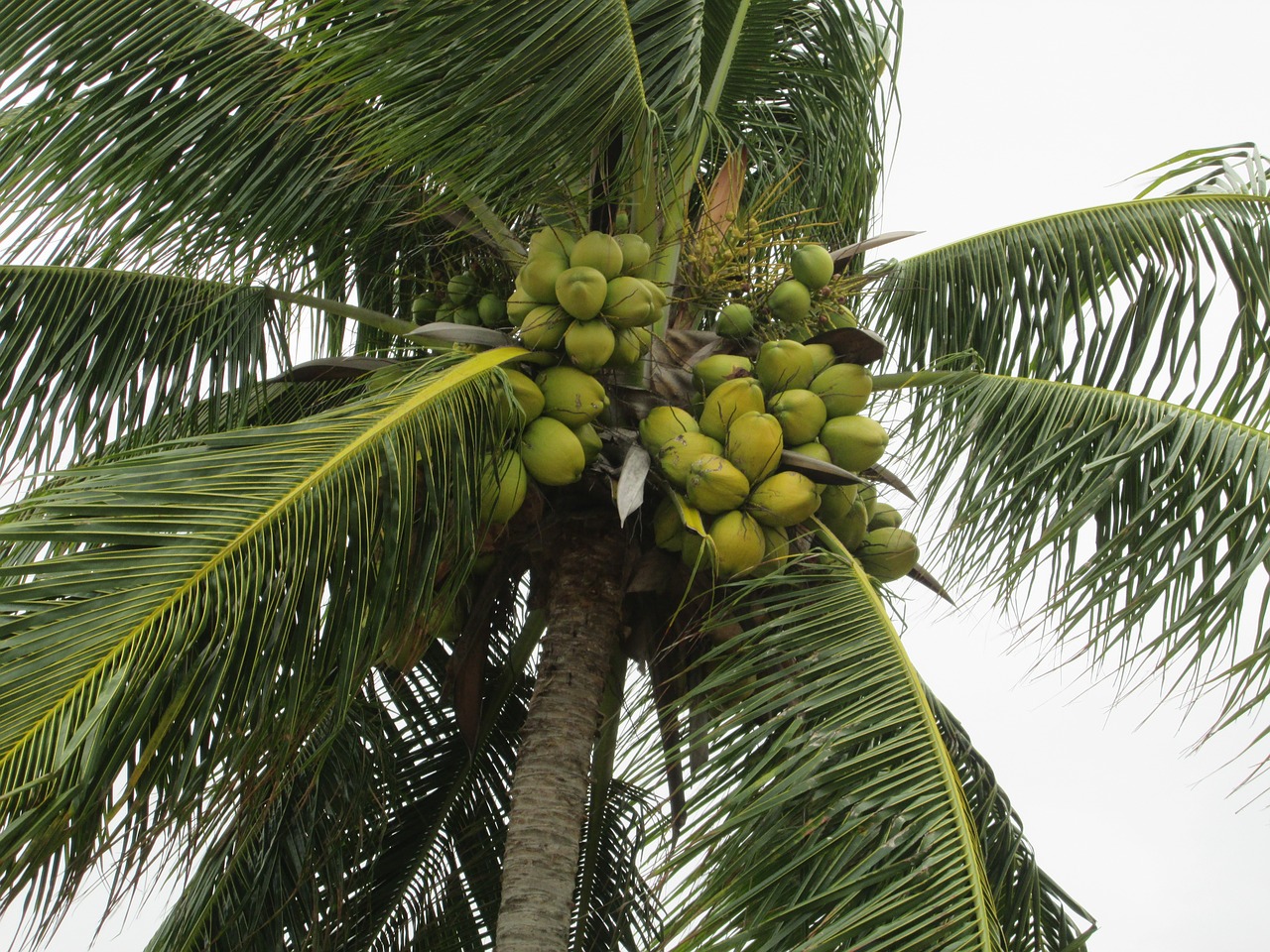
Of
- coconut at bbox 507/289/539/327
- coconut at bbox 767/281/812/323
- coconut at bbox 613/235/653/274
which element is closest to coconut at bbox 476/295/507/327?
coconut at bbox 507/289/539/327

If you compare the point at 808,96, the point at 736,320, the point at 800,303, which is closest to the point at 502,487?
the point at 736,320

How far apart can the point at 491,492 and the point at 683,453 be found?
52 centimetres

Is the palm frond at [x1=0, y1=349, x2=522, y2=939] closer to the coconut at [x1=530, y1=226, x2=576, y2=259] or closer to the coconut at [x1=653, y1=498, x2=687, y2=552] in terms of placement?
the coconut at [x1=530, y1=226, x2=576, y2=259]

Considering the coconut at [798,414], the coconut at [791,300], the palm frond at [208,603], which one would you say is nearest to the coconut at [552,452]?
the palm frond at [208,603]

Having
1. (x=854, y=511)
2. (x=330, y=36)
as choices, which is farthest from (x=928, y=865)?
(x=330, y=36)

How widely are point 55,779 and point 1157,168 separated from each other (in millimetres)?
3948

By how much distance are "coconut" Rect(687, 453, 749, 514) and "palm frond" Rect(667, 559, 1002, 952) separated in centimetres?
24

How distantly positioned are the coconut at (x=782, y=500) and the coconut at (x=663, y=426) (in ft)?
0.87

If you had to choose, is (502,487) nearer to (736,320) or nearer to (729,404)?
(729,404)

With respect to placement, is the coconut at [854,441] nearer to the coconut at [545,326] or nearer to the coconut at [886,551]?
the coconut at [886,551]

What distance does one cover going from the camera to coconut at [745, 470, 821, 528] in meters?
3.39

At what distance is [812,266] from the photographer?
3.79 m

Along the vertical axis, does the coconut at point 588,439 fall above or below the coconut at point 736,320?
below

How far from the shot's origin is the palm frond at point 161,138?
419cm
